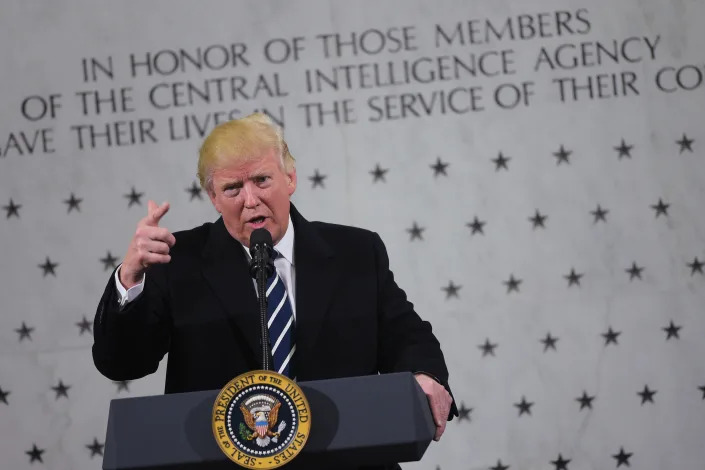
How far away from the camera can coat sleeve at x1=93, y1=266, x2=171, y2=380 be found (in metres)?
2.78

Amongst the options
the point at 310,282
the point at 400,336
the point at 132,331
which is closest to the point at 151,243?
the point at 132,331

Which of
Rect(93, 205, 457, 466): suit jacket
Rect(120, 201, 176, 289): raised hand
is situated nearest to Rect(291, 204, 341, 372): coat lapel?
Rect(93, 205, 457, 466): suit jacket

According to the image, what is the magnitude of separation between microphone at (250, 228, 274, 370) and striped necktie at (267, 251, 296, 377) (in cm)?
28

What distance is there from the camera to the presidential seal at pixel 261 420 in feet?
7.63

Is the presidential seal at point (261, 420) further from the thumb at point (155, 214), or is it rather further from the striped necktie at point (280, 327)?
the striped necktie at point (280, 327)

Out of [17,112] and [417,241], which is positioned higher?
[17,112]

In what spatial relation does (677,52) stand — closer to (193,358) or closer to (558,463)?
(558,463)

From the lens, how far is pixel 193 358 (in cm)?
299

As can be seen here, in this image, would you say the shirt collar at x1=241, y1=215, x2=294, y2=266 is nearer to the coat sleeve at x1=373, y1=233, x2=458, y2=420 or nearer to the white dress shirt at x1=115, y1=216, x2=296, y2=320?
the white dress shirt at x1=115, y1=216, x2=296, y2=320

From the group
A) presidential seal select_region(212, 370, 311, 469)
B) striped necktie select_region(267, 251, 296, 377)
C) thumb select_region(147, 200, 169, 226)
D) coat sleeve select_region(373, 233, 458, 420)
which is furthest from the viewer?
coat sleeve select_region(373, 233, 458, 420)

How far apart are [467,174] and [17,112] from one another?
2.18 m

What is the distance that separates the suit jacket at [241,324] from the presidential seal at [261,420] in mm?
562

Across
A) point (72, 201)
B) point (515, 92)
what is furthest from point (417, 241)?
point (72, 201)

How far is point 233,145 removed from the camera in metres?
3.00
